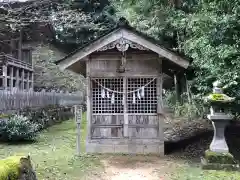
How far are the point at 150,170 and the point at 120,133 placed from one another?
8.16 feet

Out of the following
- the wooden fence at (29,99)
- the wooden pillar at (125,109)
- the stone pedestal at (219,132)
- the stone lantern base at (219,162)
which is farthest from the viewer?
the wooden fence at (29,99)

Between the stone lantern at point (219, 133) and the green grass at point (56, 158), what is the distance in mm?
3175

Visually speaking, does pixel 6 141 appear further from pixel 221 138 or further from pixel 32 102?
pixel 221 138

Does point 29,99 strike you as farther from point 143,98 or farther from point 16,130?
point 143,98

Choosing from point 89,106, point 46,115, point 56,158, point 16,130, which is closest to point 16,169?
point 56,158

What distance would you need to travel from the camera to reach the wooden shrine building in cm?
1056

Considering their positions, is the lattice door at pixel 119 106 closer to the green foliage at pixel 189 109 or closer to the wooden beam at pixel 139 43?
the wooden beam at pixel 139 43

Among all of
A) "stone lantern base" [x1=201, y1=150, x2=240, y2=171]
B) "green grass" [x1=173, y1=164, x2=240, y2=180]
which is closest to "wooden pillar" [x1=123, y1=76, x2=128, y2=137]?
"green grass" [x1=173, y1=164, x2=240, y2=180]

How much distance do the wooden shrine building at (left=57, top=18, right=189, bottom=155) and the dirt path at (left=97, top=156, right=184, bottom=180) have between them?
2.49ft

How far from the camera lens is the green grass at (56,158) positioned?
308 inches

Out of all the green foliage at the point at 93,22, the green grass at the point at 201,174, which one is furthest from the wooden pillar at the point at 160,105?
the green foliage at the point at 93,22

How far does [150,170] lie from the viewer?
8.45m

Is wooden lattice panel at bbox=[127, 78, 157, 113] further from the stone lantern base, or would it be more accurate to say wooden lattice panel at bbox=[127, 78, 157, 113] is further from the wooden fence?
the wooden fence

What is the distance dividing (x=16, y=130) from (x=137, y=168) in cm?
655
